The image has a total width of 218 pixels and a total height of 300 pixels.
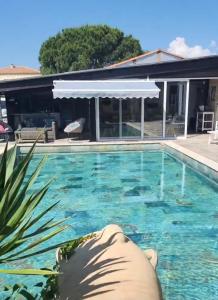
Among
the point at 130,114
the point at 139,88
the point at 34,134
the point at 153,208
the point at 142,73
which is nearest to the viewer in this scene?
the point at 153,208

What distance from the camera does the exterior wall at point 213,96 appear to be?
25.8 meters

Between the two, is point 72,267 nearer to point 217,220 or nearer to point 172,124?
point 217,220

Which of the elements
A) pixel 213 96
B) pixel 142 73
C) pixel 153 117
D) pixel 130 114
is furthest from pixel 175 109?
pixel 213 96

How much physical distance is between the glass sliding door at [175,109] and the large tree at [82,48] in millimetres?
47507

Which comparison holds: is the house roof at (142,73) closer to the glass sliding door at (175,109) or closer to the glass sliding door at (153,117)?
the glass sliding door at (175,109)

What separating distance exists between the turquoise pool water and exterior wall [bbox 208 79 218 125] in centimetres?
785

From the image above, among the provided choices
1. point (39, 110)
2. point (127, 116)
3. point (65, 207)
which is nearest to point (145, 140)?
point (127, 116)

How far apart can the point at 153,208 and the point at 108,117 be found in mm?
12869

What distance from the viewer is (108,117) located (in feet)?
78.6

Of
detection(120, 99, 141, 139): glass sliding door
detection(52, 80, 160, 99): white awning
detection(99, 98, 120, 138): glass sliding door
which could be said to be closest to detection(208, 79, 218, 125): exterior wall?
detection(52, 80, 160, 99): white awning

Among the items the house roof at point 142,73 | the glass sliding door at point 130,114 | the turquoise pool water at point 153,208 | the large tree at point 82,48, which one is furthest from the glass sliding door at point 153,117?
the large tree at point 82,48

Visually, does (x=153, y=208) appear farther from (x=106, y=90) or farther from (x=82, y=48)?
(x=82, y=48)

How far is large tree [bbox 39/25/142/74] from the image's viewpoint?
69938 mm

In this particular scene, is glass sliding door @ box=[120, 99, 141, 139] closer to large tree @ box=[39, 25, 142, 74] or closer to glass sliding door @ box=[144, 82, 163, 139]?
glass sliding door @ box=[144, 82, 163, 139]
